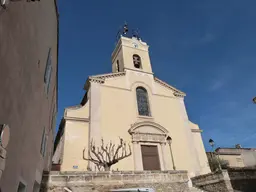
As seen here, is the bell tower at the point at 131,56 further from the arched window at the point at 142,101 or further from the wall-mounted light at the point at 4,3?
the wall-mounted light at the point at 4,3

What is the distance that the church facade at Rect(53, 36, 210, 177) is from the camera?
15.3 meters

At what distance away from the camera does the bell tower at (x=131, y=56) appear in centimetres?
2155

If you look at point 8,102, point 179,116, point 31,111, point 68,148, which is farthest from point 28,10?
point 179,116

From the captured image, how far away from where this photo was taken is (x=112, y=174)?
31.0 ft

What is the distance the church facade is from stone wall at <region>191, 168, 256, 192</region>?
3248 millimetres

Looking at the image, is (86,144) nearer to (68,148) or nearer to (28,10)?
(68,148)

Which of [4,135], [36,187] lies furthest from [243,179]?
[4,135]

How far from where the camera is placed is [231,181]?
41.6 ft

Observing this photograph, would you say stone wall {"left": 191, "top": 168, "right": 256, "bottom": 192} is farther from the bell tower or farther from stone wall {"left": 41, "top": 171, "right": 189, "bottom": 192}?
the bell tower

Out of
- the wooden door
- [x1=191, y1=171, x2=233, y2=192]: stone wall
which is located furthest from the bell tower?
[x1=191, y1=171, x2=233, y2=192]: stone wall

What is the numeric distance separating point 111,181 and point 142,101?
11061 millimetres

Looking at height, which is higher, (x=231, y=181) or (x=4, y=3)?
(x=4, y=3)

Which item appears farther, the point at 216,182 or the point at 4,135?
the point at 216,182

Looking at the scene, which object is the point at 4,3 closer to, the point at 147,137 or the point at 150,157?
the point at 147,137
